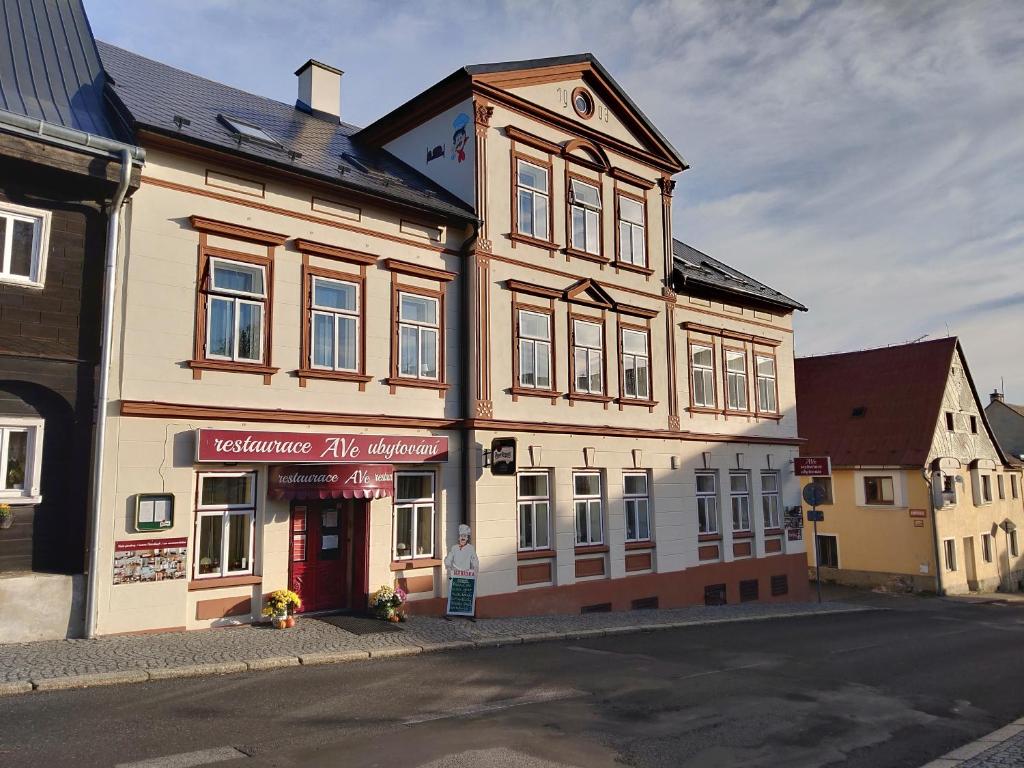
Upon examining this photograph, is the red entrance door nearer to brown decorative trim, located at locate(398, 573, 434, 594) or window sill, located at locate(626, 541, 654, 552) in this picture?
brown decorative trim, located at locate(398, 573, 434, 594)

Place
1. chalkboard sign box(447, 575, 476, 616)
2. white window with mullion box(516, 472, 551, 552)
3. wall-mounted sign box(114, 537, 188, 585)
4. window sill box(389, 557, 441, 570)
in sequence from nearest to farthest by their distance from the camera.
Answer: wall-mounted sign box(114, 537, 188, 585) → window sill box(389, 557, 441, 570) → chalkboard sign box(447, 575, 476, 616) → white window with mullion box(516, 472, 551, 552)

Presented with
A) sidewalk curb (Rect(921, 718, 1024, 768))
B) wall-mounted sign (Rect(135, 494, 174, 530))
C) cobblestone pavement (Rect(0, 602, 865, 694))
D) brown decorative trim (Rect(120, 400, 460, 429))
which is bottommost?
sidewalk curb (Rect(921, 718, 1024, 768))

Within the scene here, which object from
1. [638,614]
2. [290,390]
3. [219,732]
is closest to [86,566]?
[290,390]

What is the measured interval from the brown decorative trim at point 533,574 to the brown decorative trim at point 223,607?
18.5 feet

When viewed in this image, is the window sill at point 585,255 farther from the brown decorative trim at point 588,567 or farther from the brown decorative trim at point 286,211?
the brown decorative trim at point 588,567

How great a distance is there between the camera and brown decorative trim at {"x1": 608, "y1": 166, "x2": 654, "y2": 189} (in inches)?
789

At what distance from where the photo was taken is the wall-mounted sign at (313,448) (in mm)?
12508

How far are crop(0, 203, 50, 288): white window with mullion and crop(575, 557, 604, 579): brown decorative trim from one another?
11.7 meters

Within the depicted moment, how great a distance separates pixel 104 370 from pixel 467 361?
22.6 ft

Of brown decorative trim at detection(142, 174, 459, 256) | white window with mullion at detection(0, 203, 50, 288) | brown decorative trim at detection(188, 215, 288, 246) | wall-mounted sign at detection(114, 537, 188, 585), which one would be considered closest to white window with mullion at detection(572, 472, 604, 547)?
brown decorative trim at detection(142, 174, 459, 256)

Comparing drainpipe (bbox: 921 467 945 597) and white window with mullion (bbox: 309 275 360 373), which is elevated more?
white window with mullion (bbox: 309 275 360 373)

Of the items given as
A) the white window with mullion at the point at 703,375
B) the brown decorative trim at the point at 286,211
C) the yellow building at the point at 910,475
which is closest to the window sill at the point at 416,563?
the brown decorative trim at the point at 286,211

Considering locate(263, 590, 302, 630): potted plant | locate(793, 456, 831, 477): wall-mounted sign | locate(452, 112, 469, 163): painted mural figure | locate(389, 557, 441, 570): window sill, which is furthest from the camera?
locate(793, 456, 831, 477): wall-mounted sign

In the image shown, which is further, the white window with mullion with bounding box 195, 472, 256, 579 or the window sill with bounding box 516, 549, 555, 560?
the window sill with bounding box 516, 549, 555, 560
